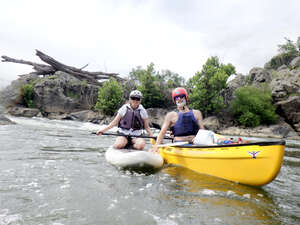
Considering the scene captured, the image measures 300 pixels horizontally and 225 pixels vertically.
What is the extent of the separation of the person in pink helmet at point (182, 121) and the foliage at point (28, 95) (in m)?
27.4

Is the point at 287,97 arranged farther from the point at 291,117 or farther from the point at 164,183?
the point at 164,183

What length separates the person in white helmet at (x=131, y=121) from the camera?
198 inches

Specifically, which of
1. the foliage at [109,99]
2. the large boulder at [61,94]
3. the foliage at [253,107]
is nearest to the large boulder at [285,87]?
the foliage at [253,107]

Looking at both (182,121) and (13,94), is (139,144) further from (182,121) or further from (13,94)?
(13,94)

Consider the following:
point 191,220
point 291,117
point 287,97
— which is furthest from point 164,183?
point 287,97

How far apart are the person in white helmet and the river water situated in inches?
45.1

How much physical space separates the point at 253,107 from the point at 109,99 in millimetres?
20876

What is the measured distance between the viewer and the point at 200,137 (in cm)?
407

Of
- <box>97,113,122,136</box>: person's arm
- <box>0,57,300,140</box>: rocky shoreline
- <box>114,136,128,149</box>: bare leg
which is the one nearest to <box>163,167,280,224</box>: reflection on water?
<box>114,136,128,149</box>: bare leg

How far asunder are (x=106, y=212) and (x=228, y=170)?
2247 mm

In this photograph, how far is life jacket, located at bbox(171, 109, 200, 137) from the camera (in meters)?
4.40

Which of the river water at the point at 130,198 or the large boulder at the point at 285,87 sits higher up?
the large boulder at the point at 285,87

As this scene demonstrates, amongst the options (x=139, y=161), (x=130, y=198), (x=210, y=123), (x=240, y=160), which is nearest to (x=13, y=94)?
(x=210, y=123)

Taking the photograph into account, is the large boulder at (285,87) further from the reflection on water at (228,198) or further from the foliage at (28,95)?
the foliage at (28,95)
